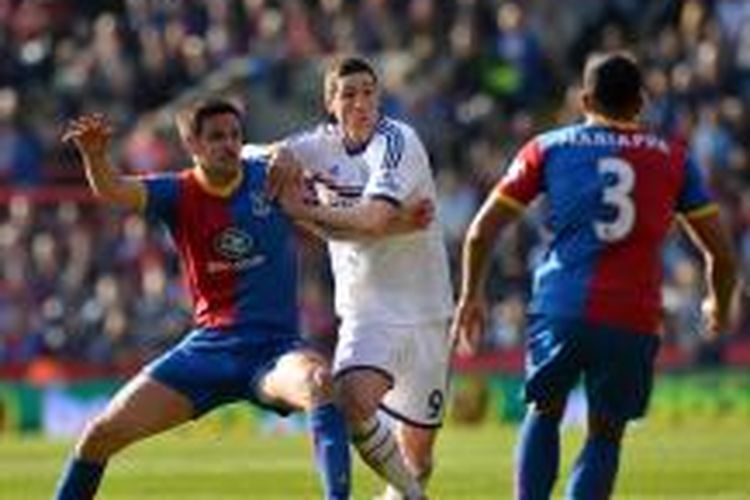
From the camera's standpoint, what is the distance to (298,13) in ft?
101

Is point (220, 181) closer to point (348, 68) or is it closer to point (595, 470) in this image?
point (348, 68)

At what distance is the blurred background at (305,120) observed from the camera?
88.1 feet

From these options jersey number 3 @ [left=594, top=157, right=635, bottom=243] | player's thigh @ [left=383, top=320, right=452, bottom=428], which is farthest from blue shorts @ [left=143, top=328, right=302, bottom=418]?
jersey number 3 @ [left=594, top=157, right=635, bottom=243]

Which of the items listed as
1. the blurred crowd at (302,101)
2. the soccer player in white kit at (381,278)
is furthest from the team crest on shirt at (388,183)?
the blurred crowd at (302,101)

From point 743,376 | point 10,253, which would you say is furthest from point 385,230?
point 10,253

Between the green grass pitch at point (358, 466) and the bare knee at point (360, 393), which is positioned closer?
the bare knee at point (360, 393)

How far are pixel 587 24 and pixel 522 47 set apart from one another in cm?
110

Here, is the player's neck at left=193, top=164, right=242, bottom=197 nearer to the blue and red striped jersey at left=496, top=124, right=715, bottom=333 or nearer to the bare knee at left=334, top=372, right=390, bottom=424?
the bare knee at left=334, top=372, right=390, bottom=424

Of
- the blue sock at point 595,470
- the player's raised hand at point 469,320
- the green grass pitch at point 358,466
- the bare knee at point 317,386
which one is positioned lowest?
the green grass pitch at point 358,466

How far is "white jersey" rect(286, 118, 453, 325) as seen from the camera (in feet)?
45.5

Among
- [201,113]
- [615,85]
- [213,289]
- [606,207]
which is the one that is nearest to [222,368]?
[213,289]

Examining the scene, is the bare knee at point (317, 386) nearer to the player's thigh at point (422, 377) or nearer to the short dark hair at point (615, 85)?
the player's thigh at point (422, 377)

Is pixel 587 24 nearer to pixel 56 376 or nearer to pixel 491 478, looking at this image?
pixel 56 376

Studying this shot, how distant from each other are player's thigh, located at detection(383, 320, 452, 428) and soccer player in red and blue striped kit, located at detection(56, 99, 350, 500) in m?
0.94
